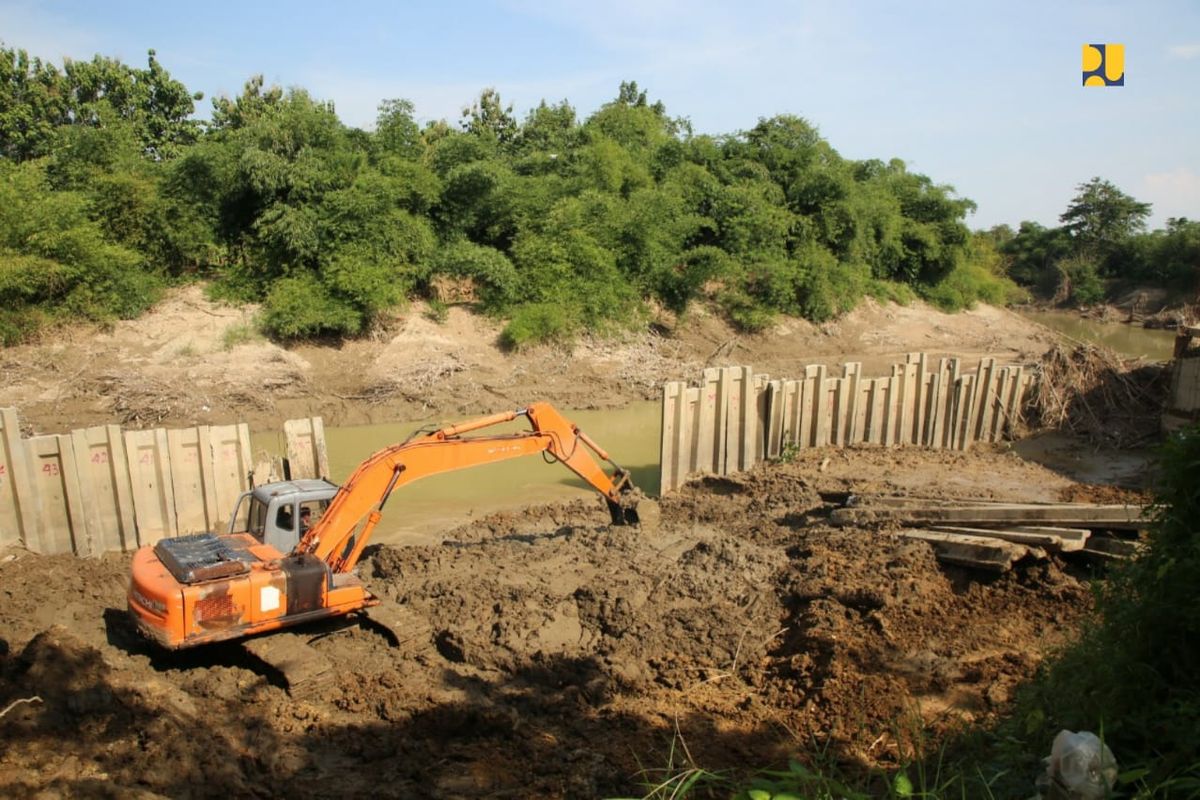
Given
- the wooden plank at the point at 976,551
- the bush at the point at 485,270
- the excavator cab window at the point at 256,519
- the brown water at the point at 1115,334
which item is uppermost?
the bush at the point at 485,270

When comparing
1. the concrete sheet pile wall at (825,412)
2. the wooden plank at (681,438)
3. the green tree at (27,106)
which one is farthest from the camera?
the green tree at (27,106)

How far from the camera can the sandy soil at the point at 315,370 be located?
651 inches

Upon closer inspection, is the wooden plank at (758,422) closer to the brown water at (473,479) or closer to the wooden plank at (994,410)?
the brown water at (473,479)

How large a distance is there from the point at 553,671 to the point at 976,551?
412 cm

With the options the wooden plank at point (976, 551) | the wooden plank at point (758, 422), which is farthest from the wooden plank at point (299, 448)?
the wooden plank at point (976, 551)

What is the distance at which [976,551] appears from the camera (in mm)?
7902

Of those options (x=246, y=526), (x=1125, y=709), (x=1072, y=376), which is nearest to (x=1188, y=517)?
(x=1125, y=709)

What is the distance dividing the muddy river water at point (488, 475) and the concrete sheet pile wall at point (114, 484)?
217cm

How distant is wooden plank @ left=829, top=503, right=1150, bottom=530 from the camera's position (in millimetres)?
8023

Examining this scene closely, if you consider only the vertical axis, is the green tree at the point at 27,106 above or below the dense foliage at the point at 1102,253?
above

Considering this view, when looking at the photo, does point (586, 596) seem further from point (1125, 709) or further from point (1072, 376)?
point (1072, 376)

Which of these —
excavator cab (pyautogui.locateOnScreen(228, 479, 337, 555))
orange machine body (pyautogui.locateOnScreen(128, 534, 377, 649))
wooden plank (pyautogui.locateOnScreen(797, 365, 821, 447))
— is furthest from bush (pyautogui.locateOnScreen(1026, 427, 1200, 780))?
wooden plank (pyautogui.locateOnScreen(797, 365, 821, 447))

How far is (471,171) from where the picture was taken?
23109mm

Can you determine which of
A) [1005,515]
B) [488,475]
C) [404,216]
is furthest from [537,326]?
[1005,515]
